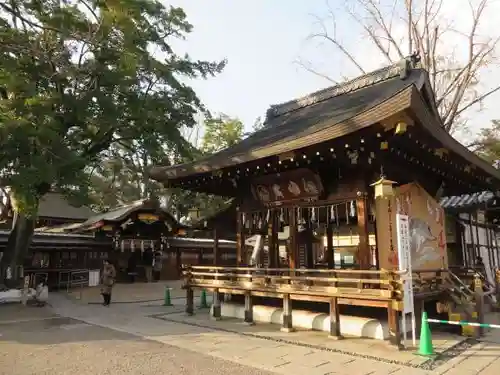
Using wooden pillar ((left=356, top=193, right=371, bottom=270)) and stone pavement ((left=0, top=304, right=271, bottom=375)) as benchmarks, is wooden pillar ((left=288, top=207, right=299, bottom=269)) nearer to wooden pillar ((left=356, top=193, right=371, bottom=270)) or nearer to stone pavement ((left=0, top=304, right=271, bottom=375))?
wooden pillar ((left=356, top=193, right=371, bottom=270))

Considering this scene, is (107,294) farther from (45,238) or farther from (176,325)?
(45,238)

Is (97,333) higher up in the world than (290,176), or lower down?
lower down

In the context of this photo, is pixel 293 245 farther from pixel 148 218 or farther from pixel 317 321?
pixel 148 218

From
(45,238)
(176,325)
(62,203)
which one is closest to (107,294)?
(176,325)

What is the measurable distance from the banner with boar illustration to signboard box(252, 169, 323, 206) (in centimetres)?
161

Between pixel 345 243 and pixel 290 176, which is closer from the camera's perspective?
pixel 290 176

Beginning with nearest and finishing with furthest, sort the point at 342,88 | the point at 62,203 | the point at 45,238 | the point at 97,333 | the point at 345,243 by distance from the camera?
the point at 97,333, the point at 342,88, the point at 345,243, the point at 45,238, the point at 62,203

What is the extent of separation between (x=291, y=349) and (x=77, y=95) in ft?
42.3

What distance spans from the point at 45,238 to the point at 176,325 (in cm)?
1407

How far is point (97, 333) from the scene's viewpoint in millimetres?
9367

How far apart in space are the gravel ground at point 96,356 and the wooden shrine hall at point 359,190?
2.82 m

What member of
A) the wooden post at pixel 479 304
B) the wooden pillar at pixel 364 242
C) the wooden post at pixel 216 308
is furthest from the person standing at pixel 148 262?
the wooden post at pixel 479 304

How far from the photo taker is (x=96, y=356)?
23.5 ft

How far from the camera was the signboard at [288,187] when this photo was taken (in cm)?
982
